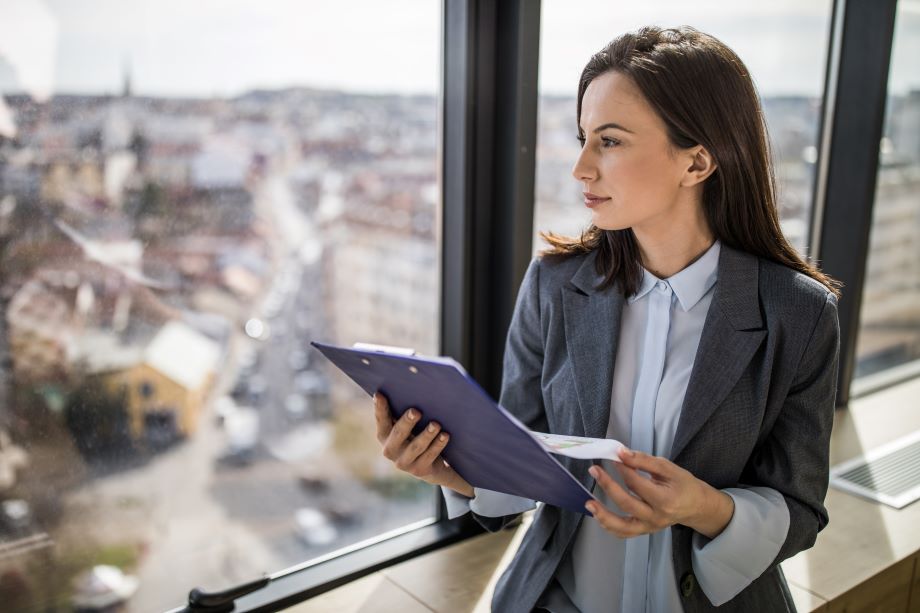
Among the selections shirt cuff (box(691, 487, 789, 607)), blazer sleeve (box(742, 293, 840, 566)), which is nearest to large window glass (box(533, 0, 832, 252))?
blazer sleeve (box(742, 293, 840, 566))

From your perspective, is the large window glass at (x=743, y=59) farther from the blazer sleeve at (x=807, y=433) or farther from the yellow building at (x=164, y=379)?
the yellow building at (x=164, y=379)

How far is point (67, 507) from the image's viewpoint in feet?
5.00

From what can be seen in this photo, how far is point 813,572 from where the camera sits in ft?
5.98

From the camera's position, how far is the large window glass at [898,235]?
297 cm

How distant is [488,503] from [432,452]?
0.25 m

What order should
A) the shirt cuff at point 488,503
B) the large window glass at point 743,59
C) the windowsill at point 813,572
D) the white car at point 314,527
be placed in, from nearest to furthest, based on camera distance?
the shirt cuff at point 488,503 → the windowsill at point 813,572 → the white car at point 314,527 → the large window glass at point 743,59

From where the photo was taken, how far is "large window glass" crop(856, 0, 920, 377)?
297 centimetres

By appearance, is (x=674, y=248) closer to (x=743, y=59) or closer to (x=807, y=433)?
(x=807, y=433)

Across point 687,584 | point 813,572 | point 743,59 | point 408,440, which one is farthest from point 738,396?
point 743,59

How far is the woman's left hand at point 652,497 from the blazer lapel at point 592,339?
17 centimetres

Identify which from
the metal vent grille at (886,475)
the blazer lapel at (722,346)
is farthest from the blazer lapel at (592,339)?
the metal vent grille at (886,475)

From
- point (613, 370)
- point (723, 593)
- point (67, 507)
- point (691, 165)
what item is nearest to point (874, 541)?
point (723, 593)

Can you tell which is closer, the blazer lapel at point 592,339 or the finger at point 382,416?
the finger at point 382,416

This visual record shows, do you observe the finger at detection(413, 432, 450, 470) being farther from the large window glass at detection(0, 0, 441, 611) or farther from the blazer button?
the large window glass at detection(0, 0, 441, 611)
